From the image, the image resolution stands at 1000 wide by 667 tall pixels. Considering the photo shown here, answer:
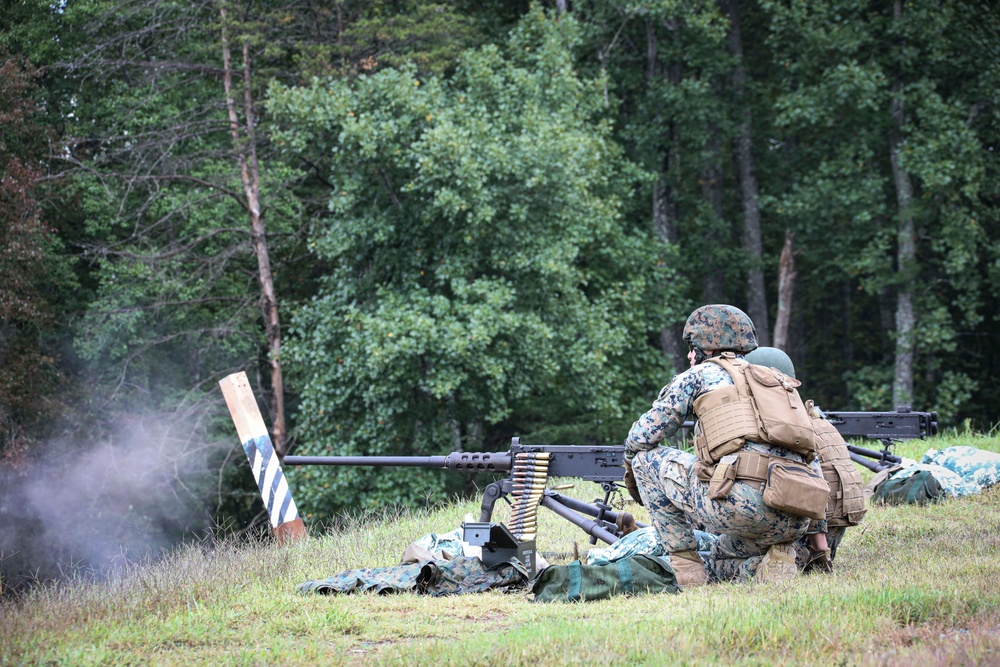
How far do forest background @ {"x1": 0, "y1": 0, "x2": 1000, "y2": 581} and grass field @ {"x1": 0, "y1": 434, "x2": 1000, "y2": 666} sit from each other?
9.41 metres

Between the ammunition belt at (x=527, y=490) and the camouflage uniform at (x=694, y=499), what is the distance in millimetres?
845

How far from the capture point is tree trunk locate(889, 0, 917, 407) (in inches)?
829

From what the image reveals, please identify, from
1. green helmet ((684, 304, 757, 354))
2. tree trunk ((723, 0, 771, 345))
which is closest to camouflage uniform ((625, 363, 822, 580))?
green helmet ((684, 304, 757, 354))

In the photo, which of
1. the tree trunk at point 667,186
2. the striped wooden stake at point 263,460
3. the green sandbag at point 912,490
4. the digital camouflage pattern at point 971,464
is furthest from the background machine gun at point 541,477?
the tree trunk at point 667,186

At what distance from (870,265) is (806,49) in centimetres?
519

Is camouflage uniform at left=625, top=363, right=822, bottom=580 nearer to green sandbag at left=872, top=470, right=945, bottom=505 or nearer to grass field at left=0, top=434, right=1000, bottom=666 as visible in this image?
grass field at left=0, top=434, right=1000, bottom=666

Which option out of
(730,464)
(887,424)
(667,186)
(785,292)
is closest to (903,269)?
(785,292)

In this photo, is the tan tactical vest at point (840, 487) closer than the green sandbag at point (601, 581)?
No

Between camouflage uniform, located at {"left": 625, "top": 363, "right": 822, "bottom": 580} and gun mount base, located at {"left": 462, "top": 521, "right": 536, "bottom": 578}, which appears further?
gun mount base, located at {"left": 462, "top": 521, "right": 536, "bottom": 578}

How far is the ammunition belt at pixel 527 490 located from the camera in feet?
21.4

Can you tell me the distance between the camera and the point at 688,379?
18.7 ft

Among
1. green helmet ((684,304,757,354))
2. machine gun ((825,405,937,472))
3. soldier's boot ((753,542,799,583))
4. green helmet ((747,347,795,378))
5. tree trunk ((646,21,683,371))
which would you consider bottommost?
soldier's boot ((753,542,799,583))

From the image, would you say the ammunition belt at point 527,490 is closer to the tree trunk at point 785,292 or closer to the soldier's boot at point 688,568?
the soldier's boot at point 688,568

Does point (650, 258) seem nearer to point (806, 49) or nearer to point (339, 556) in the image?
point (806, 49)
